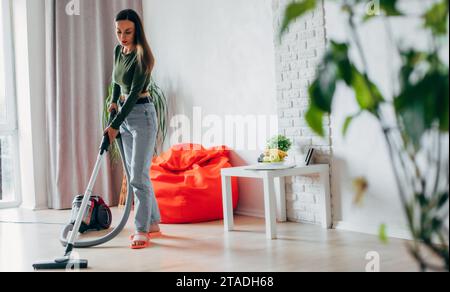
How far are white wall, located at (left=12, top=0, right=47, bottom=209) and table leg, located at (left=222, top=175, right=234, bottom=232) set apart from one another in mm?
2072

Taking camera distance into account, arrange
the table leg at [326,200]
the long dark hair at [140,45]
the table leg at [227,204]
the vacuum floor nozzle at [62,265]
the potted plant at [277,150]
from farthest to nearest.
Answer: the table leg at [227,204], the table leg at [326,200], the potted plant at [277,150], the long dark hair at [140,45], the vacuum floor nozzle at [62,265]

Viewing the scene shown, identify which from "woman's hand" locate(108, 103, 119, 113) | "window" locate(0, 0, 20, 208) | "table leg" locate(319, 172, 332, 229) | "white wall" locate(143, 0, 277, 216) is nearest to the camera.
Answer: "woman's hand" locate(108, 103, 119, 113)

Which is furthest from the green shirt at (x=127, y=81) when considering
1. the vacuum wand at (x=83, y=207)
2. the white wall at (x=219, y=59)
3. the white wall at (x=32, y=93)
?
the white wall at (x=32, y=93)

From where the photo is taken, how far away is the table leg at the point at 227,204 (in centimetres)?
384

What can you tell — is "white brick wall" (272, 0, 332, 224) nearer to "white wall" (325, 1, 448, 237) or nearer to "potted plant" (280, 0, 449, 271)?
"white wall" (325, 1, 448, 237)

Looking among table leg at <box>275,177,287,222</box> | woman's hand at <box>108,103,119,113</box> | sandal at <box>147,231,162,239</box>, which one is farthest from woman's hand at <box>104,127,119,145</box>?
table leg at <box>275,177,287,222</box>

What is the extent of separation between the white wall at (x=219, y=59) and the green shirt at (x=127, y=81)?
1134 mm

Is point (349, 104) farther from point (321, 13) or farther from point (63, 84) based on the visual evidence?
point (63, 84)

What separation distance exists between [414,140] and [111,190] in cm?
469

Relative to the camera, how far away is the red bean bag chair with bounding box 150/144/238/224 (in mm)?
4168

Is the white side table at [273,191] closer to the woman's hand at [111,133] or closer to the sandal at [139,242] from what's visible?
the sandal at [139,242]

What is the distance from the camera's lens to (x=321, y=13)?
3.74 metres

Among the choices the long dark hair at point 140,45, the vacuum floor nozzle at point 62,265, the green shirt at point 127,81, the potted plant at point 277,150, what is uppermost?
the long dark hair at point 140,45
